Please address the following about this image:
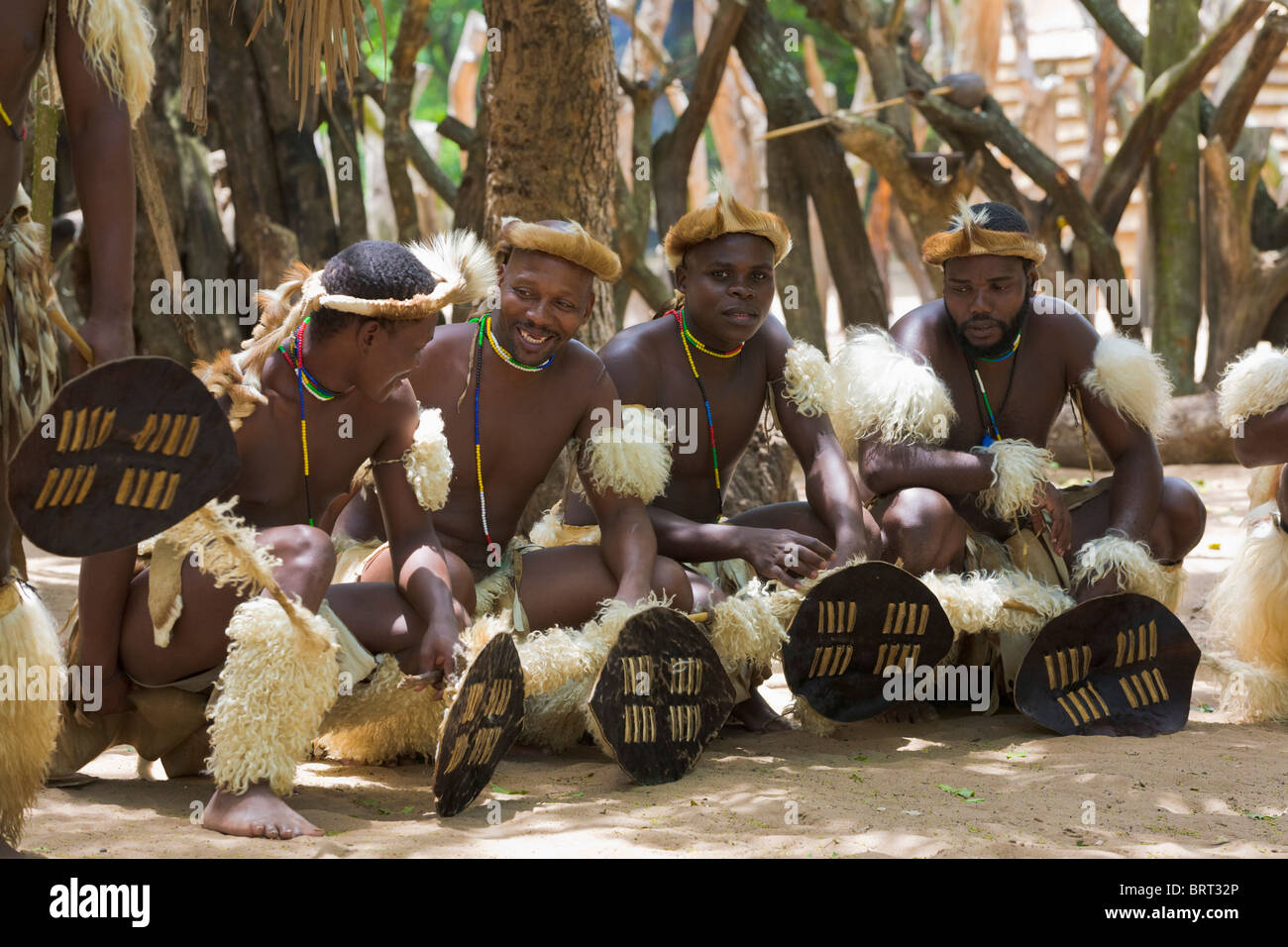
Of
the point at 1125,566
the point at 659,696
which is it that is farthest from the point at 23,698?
the point at 1125,566

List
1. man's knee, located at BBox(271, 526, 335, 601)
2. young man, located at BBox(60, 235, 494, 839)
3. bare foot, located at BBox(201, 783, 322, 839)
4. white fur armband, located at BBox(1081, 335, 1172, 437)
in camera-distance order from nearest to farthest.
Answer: bare foot, located at BBox(201, 783, 322, 839), young man, located at BBox(60, 235, 494, 839), man's knee, located at BBox(271, 526, 335, 601), white fur armband, located at BBox(1081, 335, 1172, 437)

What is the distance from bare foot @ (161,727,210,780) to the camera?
3.48m

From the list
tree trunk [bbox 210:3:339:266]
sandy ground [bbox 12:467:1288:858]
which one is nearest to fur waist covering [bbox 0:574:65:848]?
sandy ground [bbox 12:467:1288:858]

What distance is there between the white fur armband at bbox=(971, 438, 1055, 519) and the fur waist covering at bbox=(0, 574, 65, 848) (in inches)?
108

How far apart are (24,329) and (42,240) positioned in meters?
0.21

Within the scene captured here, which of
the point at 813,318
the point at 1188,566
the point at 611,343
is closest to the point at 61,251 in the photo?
the point at 611,343

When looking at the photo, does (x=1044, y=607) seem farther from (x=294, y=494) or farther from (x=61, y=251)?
(x=61, y=251)

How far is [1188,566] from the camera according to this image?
275 inches

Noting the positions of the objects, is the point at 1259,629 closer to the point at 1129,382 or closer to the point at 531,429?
the point at 1129,382

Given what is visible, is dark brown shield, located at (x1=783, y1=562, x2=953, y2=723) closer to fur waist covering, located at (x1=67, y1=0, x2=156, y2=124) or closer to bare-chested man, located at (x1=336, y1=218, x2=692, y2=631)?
bare-chested man, located at (x1=336, y1=218, x2=692, y2=631)

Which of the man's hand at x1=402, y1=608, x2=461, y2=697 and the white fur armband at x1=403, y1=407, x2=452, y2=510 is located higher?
the white fur armband at x1=403, y1=407, x2=452, y2=510

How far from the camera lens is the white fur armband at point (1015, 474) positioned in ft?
13.9

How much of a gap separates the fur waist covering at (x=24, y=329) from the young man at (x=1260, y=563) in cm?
335

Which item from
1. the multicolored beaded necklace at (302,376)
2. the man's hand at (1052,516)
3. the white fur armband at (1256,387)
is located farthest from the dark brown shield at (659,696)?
the white fur armband at (1256,387)
